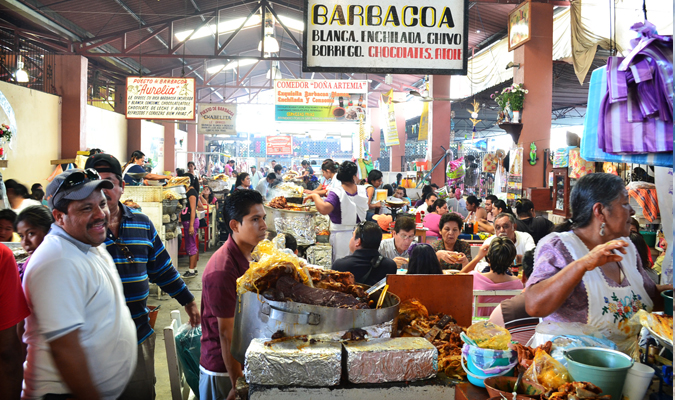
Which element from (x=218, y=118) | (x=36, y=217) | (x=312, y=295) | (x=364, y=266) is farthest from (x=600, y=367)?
(x=218, y=118)

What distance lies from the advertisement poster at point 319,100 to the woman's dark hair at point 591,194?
32.2 feet

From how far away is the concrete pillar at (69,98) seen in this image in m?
11.9

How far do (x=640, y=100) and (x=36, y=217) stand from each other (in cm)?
333

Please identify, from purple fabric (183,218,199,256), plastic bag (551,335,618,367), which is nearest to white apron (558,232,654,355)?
plastic bag (551,335,618,367)

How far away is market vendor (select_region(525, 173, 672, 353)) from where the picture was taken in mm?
1877

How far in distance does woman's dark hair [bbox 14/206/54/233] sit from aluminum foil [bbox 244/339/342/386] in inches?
88.3

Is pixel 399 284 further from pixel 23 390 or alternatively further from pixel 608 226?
pixel 23 390

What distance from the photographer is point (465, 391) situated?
5.35 feet

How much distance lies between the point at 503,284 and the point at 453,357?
215 centimetres

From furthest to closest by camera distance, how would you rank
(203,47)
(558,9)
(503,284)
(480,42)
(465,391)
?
1. (203,47)
2. (480,42)
3. (558,9)
4. (503,284)
5. (465,391)

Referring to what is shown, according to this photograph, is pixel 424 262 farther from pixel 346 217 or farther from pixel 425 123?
pixel 425 123

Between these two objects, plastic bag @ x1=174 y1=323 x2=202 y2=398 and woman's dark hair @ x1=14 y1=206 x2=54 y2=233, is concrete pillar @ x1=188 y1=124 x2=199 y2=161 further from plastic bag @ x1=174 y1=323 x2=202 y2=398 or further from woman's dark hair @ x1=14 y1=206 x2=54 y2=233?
plastic bag @ x1=174 y1=323 x2=202 y2=398

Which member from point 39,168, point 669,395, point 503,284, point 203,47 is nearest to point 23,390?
point 669,395

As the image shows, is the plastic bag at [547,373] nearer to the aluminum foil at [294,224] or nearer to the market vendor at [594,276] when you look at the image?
the market vendor at [594,276]
